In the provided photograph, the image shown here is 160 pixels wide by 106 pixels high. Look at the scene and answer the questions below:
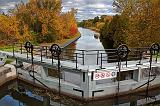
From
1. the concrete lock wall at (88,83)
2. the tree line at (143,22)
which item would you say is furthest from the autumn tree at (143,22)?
the concrete lock wall at (88,83)

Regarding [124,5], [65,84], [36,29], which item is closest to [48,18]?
[36,29]

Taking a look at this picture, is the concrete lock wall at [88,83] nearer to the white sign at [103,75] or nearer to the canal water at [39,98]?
the white sign at [103,75]

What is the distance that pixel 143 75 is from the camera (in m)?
20.8

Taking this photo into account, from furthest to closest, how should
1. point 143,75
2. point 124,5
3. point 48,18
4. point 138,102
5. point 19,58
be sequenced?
point 48,18
point 124,5
point 19,58
point 143,75
point 138,102

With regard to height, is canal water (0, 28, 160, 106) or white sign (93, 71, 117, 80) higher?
white sign (93, 71, 117, 80)

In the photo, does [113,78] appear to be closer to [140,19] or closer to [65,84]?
[65,84]

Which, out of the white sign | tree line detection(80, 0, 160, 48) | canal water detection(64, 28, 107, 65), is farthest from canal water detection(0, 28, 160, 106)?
tree line detection(80, 0, 160, 48)

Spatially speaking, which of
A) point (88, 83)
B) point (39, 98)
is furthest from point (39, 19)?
point (88, 83)

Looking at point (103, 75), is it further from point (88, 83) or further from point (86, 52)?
point (86, 52)

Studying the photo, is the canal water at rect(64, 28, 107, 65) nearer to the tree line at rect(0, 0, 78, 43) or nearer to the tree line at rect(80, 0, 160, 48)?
the tree line at rect(0, 0, 78, 43)

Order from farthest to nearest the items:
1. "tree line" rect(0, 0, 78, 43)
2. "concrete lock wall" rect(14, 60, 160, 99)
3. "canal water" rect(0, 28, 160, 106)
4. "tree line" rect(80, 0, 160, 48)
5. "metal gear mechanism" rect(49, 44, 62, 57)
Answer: "tree line" rect(0, 0, 78, 43), "tree line" rect(80, 0, 160, 48), "metal gear mechanism" rect(49, 44, 62, 57), "canal water" rect(0, 28, 160, 106), "concrete lock wall" rect(14, 60, 160, 99)

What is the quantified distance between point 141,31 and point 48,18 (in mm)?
23228

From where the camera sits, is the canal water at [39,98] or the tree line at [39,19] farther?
the tree line at [39,19]

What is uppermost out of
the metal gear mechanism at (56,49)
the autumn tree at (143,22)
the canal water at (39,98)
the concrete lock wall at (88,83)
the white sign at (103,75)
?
the autumn tree at (143,22)
